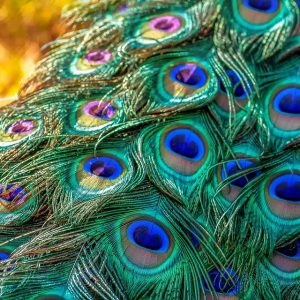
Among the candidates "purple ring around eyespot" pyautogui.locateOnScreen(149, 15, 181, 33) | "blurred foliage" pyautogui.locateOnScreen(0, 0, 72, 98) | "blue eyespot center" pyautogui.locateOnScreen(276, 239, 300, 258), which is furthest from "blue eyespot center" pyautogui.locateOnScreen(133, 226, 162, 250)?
"blurred foliage" pyautogui.locateOnScreen(0, 0, 72, 98)

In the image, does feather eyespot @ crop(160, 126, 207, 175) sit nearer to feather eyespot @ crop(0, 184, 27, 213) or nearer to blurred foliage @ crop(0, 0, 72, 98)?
feather eyespot @ crop(0, 184, 27, 213)

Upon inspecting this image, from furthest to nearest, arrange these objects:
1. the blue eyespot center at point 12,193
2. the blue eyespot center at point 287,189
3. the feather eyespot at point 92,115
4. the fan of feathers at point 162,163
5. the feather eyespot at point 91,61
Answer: the feather eyespot at point 91,61 → the feather eyespot at point 92,115 → the blue eyespot center at point 287,189 → the blue eyespot center at point 12,193 → the fan of feathers at point 162,163

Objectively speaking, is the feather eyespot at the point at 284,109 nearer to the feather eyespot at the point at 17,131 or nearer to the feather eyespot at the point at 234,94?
the feather eyespot at the point at 234,94

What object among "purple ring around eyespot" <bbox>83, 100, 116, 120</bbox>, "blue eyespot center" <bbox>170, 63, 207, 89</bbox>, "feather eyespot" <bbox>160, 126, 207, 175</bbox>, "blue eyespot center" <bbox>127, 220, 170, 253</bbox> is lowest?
"blue eyespot center" <bbox>127, 220, 170, 253</bbox>

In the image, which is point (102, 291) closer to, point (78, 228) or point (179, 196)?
point (78, 228)

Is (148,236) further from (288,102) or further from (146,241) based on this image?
(288,102)

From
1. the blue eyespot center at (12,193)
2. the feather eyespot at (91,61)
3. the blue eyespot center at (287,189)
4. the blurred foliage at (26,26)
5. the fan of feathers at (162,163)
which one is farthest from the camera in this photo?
the blurred foliage at (26,26)

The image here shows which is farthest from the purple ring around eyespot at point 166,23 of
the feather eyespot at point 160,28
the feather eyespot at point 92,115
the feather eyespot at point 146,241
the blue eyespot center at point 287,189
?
the feather eyespot at point 146,241
